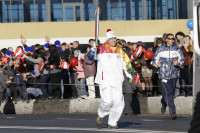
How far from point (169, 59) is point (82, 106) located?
4467 mm

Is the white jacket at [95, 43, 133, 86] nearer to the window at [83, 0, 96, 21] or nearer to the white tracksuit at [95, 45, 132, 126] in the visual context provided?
the white tracksuit at [95, 45, 132, 126]

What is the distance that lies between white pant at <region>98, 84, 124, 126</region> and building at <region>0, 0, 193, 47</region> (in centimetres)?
3202

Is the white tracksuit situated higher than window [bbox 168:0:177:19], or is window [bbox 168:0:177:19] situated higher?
window [bbox 168:0:177:19]

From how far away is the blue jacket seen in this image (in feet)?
Result: 55.3

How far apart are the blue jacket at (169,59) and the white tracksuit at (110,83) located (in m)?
2.79

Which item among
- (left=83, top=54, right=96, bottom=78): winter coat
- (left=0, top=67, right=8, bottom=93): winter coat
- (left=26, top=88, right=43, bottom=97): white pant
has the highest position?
(left=83, top=54, right=96, bottom=78): winter coat

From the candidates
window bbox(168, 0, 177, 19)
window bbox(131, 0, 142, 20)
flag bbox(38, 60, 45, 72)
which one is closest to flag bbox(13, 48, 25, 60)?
flag bbox(38, 60, 45, 72)

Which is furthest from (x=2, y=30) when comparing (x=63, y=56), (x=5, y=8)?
(x=63, y=56)

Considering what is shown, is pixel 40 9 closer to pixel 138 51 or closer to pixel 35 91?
pixel 35 91

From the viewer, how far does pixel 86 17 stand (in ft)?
159

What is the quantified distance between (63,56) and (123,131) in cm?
942

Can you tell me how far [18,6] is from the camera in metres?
49.3

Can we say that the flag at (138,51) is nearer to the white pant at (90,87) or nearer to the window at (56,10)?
the white pant at (90,87)

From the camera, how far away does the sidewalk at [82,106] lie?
18.7 meters
